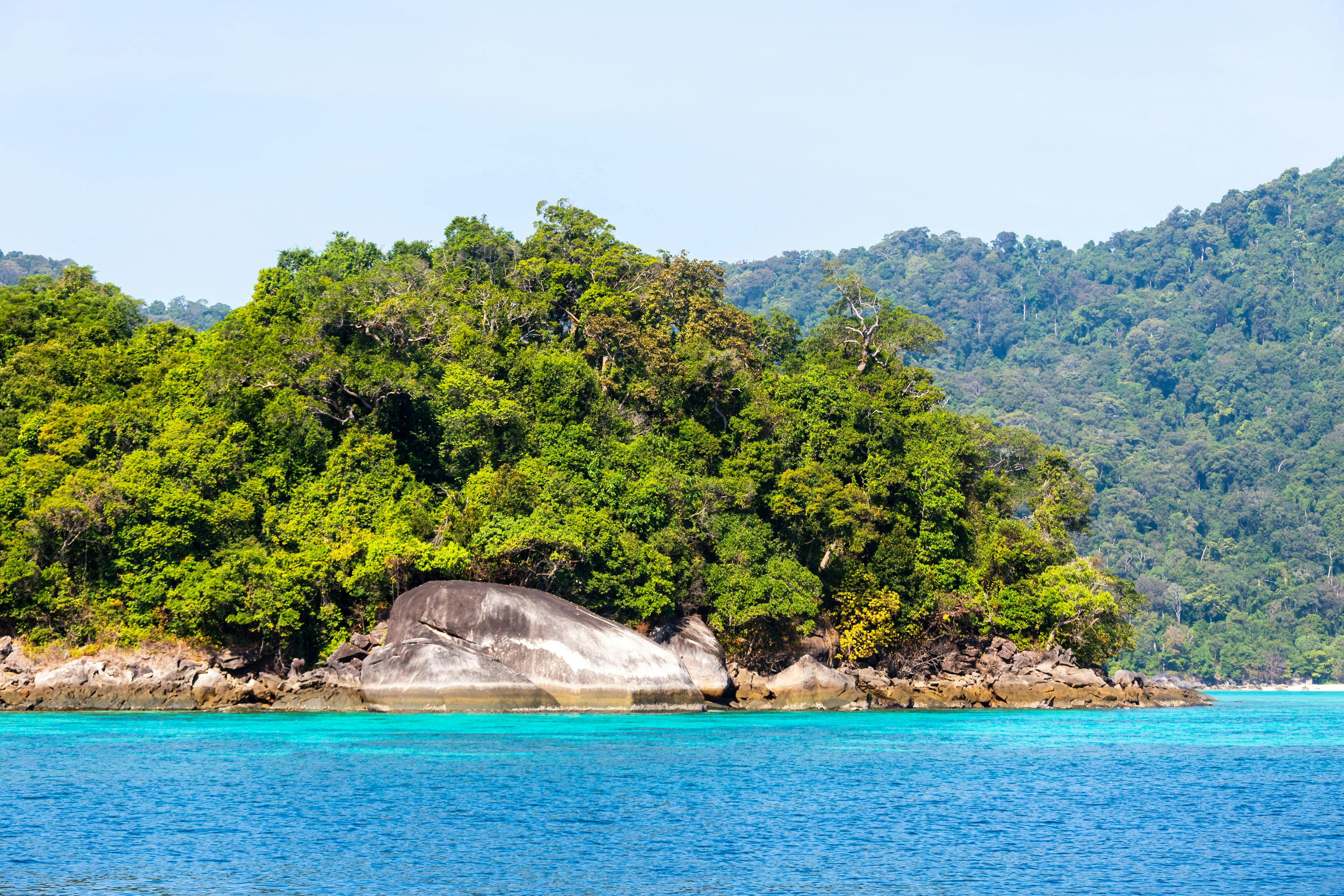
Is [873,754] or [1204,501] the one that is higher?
[1204,501]

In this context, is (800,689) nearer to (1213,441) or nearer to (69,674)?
(69,674)

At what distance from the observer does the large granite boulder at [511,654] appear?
41625mm

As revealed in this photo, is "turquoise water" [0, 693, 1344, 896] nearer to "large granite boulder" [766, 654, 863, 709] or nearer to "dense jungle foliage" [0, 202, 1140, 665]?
"dense jungle foliage" [0, 202, 1140, 665]

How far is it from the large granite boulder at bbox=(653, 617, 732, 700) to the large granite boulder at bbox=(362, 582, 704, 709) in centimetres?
408

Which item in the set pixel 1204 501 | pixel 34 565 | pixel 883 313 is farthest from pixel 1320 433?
pixel 34 565

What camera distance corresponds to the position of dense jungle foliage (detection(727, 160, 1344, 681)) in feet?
364

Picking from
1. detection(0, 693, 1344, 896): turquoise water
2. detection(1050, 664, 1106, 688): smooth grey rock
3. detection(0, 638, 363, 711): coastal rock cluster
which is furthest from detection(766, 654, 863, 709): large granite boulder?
detection(0, 638, 363, 711): coastal rock cluster

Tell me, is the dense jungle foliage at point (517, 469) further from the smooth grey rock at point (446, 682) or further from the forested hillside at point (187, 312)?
the forested hillside at point (187, 312)

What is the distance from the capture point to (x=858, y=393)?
189ft

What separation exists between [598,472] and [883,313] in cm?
2221

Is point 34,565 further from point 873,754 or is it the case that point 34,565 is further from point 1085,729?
point 1085,729

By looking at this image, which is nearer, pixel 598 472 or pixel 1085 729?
pixel 1085 729

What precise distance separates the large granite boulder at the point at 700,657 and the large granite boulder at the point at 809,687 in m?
2.79

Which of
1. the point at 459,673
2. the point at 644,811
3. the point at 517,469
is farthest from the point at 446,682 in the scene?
the point at 644,811
